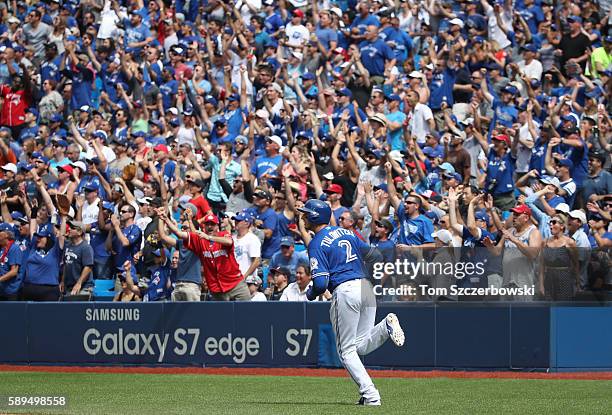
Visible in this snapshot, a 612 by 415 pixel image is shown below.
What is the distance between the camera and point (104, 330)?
17984mm

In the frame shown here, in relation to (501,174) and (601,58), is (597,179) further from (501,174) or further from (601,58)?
(601,58)

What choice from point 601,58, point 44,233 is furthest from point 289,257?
point 601,58

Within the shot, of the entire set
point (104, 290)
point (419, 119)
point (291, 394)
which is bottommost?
point (291, 394)

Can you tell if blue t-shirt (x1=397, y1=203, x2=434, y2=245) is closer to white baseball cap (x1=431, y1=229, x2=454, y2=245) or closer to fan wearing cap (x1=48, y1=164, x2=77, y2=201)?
white baseball cap (x1=431, y1=229, x2=454, y2=245)

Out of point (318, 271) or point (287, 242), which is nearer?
point (318, 271)

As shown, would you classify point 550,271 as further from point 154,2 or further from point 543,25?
point 154,2

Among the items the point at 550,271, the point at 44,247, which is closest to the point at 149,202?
the point at 44,247

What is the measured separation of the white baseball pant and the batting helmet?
689 millimetres

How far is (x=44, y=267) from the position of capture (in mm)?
18781

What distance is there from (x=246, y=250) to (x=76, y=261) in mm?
3110

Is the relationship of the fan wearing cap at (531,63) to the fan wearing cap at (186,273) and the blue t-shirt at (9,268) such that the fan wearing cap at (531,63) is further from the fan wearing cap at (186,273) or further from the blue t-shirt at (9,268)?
the blue t-shirt at (9,268)

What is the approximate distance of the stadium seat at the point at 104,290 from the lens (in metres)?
18.6

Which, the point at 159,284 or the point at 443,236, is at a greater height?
the point at 443,236

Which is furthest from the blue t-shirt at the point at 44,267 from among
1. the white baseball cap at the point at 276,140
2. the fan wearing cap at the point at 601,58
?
the fan wearing cap at the point at 601,58
